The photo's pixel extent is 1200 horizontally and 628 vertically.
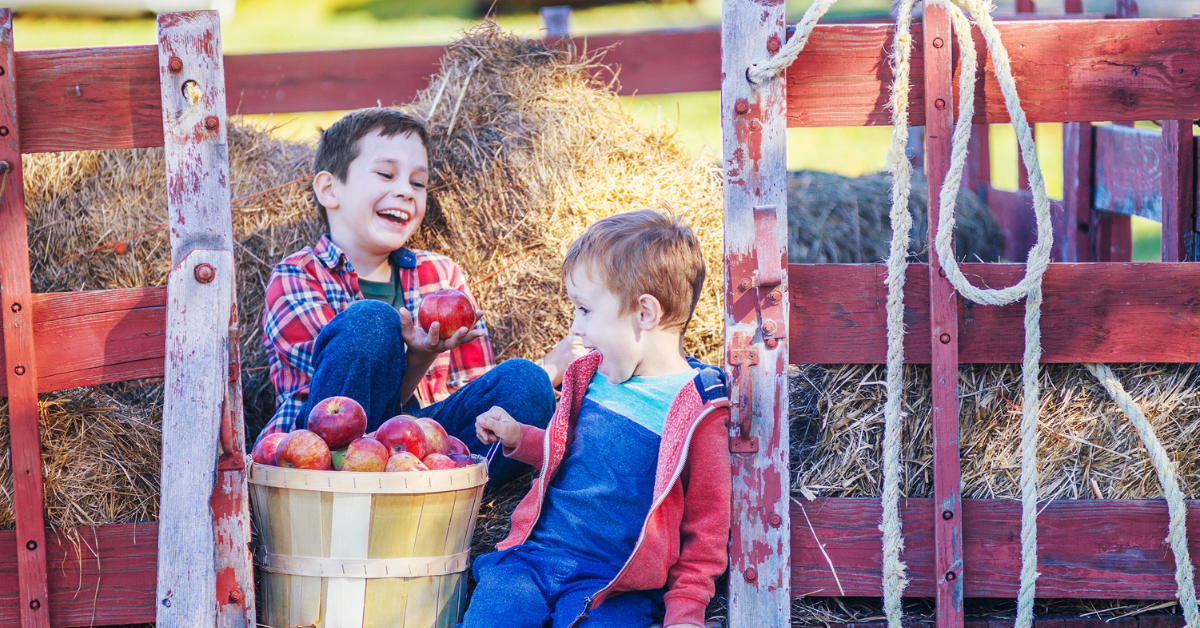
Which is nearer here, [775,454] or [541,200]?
[775,454]

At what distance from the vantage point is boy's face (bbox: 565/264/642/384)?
95.3 inches

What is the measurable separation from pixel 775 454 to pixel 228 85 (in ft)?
13.3

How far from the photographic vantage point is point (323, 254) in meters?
3.24

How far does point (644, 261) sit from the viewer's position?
2400mm

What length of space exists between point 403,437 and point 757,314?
995 mm

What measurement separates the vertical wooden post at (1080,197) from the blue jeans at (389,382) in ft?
9.63

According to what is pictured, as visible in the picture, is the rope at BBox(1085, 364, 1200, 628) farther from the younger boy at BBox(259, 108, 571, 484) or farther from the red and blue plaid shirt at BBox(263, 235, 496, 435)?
the red and blue plaid shirt at BBox(263, 235, 496, 435)

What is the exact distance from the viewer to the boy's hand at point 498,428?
255 cm

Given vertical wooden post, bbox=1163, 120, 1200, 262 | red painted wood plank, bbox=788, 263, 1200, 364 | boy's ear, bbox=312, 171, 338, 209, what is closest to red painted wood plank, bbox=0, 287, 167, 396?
boy's ear, bbox=312, 171, 338, 209

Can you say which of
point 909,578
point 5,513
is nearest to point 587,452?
point 909,578

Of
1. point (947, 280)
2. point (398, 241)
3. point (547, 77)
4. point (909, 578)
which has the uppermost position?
point (547, 77)

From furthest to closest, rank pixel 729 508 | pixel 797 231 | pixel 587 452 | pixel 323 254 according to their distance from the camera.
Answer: pixel 797 231
pixel 323 254
pixel 587 452
pixel 729 508

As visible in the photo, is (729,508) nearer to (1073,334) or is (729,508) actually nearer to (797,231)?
(1073,334)

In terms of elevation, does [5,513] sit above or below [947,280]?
below
